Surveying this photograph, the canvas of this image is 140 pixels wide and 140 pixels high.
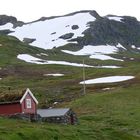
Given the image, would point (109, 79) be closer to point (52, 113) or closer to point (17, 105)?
point (52, 113)

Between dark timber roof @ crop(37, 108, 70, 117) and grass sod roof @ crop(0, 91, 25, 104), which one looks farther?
dark timber roof @ crop(37, 108, 70, 117)

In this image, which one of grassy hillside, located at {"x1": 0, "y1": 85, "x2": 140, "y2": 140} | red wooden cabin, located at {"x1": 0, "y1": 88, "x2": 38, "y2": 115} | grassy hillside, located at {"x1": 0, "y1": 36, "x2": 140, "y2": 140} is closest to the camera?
grassy hillside, located at {"x1": 0, "y1": 85, "x2": 140, "y2": 140}

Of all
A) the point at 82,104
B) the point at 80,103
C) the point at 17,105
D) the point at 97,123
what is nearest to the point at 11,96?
the point at 17,105

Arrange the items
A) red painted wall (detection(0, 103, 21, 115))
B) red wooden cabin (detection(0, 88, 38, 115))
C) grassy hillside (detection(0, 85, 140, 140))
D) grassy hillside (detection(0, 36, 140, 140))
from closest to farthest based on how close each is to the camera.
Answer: grassy hillside (detection(0, 85, 140, 140)) → grassy hillside (detection(0, 36, 140, 140)) → red painted wall (detection(0, 103, 21, 115)) → red wooden cabin (detection(0, 88, 38, 115))

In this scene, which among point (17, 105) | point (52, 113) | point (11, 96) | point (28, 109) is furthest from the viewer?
point (52, 113)

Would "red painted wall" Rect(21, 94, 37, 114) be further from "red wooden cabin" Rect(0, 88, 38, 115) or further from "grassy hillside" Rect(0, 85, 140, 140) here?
"grassy hillside" Rect(0, 85, 140, 140)

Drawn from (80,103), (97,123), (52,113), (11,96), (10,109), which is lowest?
(97,123)

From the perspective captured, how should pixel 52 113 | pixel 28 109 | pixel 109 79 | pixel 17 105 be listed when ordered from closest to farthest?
pixel 17 105
pixel 28 109
pixel 52 113
pixel 109 79

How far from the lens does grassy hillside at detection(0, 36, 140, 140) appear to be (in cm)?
6388

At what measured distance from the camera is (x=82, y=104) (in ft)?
378

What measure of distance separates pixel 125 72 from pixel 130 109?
204 feet

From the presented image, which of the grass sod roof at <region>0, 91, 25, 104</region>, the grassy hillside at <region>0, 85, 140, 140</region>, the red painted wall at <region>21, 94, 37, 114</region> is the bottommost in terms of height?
the grassy hillside at <region>0, 85, 140, 140</region>

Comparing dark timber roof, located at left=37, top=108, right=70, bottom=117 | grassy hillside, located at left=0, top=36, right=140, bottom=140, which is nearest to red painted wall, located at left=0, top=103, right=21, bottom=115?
dark timber roof, located at left=37, top=108, right=70, bottom=117

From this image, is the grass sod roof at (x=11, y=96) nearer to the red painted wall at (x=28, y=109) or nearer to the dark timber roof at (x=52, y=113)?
the red painted wall at (x=28, y=109)
